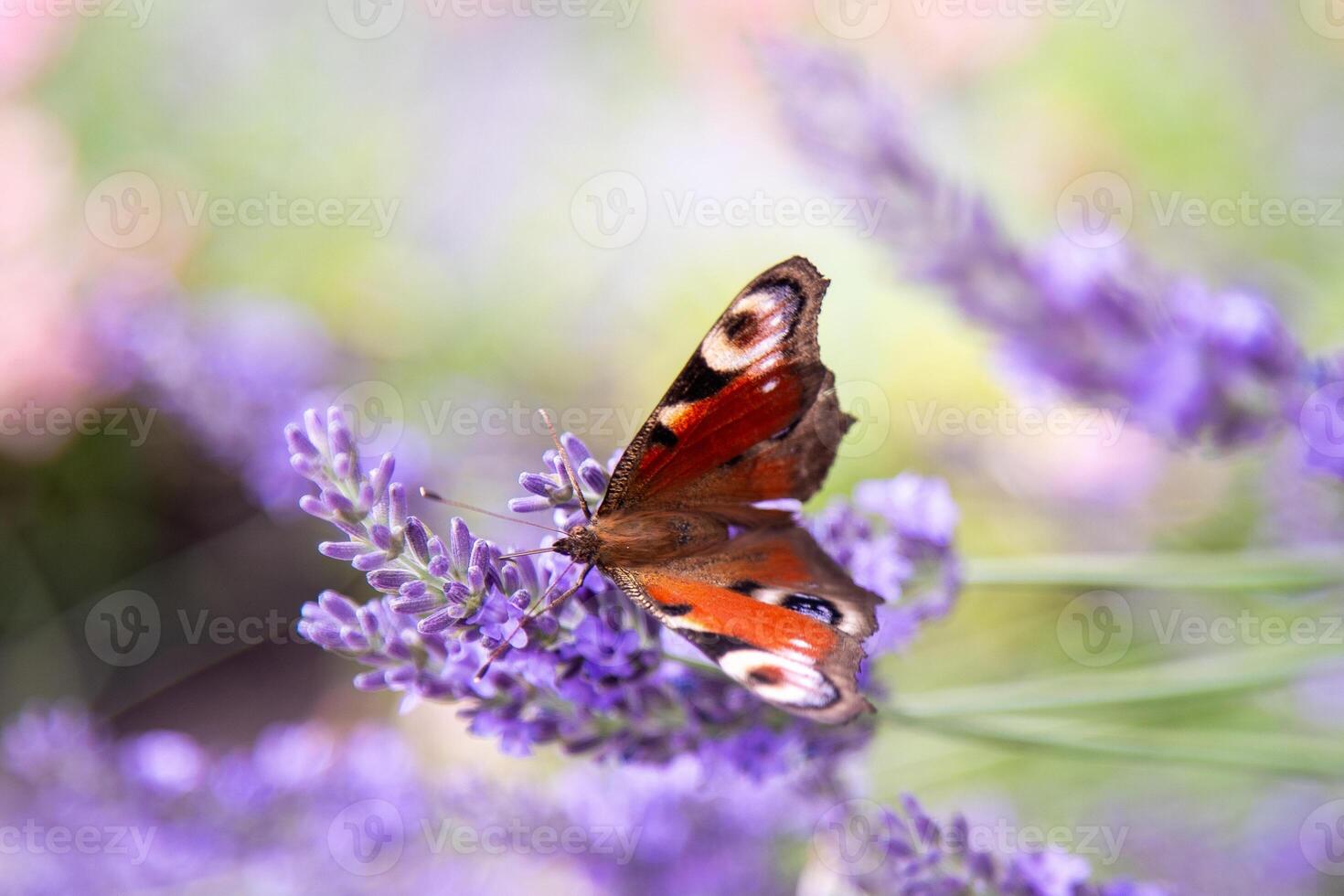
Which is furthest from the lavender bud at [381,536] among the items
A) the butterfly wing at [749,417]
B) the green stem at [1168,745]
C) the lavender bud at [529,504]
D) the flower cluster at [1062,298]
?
the flower cluster at [1062,298]

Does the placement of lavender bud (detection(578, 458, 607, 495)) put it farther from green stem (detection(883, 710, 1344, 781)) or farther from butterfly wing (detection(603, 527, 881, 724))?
green stem (detection(883, 710, 1344, 781))

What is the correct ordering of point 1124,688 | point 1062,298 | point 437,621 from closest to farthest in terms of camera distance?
point 437,621, point 1124,688, point 1062,298

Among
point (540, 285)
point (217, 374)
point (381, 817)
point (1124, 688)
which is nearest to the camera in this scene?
point (1124, 688)

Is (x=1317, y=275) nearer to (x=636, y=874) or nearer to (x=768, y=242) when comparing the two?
(x=768, y=242)

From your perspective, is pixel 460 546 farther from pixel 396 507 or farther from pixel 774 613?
pixel 774 613

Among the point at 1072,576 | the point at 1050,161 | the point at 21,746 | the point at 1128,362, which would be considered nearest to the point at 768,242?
the point at 1050,161

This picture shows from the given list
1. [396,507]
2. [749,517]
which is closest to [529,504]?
[396,507]
